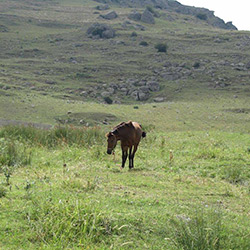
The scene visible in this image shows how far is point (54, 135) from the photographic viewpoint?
13.1 meters

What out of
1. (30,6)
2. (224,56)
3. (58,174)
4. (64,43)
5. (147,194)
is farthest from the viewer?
(30,6)

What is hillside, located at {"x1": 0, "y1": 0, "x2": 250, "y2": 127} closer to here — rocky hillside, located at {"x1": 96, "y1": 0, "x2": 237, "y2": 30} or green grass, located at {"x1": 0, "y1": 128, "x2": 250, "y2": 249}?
green grass, located at {"x1": 0, "y1": 128, "x2": 250, "y2": 249}

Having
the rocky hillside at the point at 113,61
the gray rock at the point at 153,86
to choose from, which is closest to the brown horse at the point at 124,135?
the rocky hillside at the point at 113,61

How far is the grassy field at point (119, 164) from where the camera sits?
485cm

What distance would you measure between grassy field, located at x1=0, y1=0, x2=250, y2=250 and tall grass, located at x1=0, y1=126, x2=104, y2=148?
44mm

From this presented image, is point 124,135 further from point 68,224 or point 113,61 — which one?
point 113,61

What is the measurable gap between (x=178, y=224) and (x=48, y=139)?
27.8 feet

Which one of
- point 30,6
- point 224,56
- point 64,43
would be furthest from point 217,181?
point 30,6

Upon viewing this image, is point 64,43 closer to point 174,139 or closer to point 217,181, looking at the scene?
point 174,139

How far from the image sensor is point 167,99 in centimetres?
3344

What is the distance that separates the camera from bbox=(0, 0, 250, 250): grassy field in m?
4.85

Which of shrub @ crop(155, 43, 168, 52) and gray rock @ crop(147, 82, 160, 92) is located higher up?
shrub @ crop(155, 43, 168, 52)

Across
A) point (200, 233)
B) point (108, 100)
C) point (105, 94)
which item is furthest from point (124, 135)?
point (105, 94)

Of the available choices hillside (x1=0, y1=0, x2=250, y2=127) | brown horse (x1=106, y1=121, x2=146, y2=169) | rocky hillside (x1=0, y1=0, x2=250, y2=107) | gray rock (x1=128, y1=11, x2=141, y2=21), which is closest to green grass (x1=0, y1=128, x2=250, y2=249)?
brown horse (x1=106, y1=121, x2=146, y2=169)
